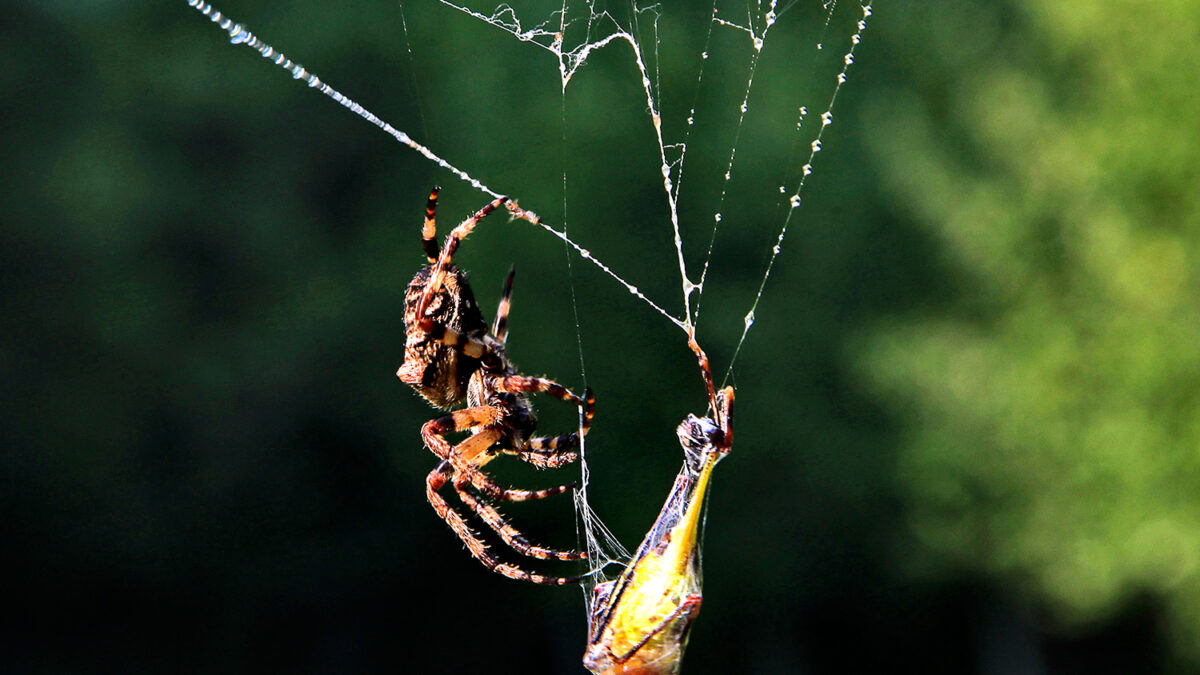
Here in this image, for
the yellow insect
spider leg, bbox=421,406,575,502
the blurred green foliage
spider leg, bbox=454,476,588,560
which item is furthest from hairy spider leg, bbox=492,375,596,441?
the blurred green foliage

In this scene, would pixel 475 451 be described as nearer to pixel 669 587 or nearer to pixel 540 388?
pixel 540 388

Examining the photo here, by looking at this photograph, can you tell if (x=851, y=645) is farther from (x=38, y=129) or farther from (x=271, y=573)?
(x=38, y=129)

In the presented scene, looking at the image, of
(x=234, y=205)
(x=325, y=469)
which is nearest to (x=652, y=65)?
(x=234, y=205)

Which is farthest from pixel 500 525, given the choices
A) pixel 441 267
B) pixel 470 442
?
pixel 441 267

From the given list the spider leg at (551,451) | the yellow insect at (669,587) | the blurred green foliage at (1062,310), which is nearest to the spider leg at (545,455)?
the spider leg at (551,451)

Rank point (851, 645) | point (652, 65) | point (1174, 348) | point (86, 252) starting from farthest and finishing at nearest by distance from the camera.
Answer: point (851, 645)
point (86, 252)
point (652, 65)
point (1174, 348)

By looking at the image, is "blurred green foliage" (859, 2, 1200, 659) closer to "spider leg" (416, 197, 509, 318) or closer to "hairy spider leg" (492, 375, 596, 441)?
"hairy spider leg" (492, 375, 596, 441)

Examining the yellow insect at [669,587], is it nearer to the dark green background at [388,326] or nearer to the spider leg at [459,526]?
the spider leg at [459,526]
